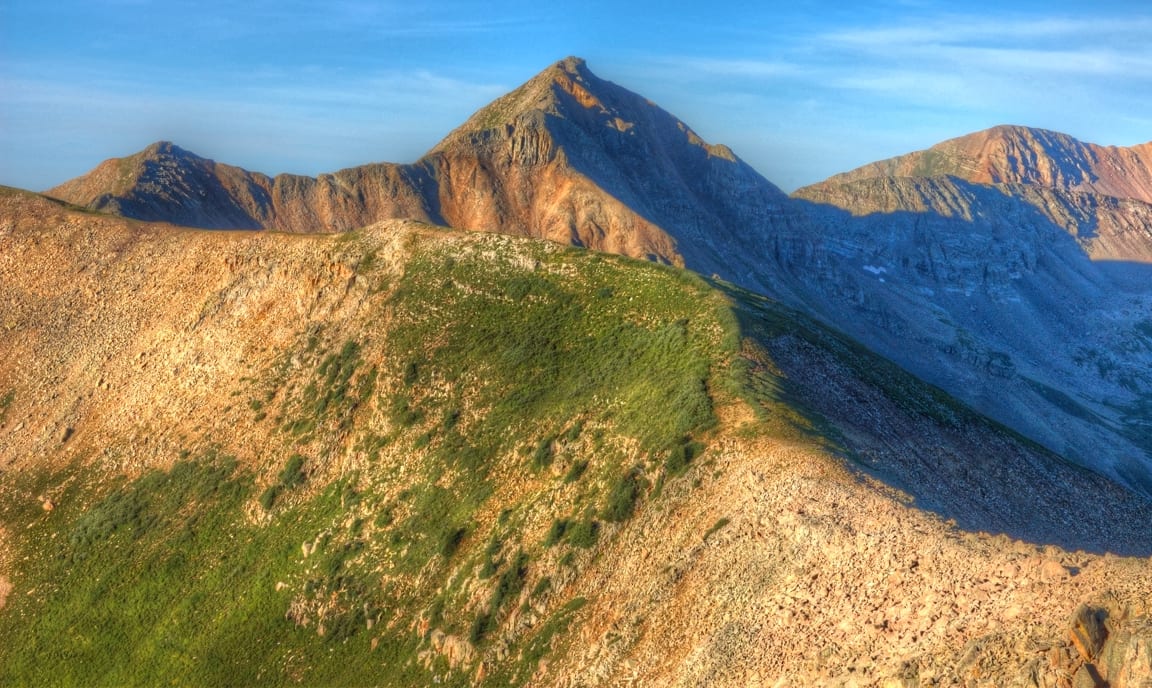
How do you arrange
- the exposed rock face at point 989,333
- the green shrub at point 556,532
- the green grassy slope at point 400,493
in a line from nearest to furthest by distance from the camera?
the green shrub at point 556,532
the green grassy slope at point 400,493
the exposed rock face at point 989,333

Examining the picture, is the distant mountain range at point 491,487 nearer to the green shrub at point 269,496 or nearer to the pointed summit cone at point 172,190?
the green shrub at point 269,496

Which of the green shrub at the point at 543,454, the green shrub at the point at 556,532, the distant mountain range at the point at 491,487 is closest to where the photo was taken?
the distant mountain range at the point at 491,487

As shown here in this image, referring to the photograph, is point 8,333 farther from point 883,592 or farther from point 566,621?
point 883,592

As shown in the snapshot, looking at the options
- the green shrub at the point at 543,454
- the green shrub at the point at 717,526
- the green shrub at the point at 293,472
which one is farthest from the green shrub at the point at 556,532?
the green shrub at the point at 293,472

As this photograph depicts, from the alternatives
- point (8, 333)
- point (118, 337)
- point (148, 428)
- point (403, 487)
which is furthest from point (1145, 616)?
point (8, 333)

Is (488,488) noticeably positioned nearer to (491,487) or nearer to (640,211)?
(491,487)

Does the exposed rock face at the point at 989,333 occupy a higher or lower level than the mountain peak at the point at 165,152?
lower

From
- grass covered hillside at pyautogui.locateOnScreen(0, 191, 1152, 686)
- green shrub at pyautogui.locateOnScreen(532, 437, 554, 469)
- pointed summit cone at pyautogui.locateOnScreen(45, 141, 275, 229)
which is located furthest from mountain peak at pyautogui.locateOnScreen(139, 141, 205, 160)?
green shrub at pyautogui.locateOnScreen(532, 437, 554, 469)

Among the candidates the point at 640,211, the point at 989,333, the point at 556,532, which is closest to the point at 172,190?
the point at 640,211
